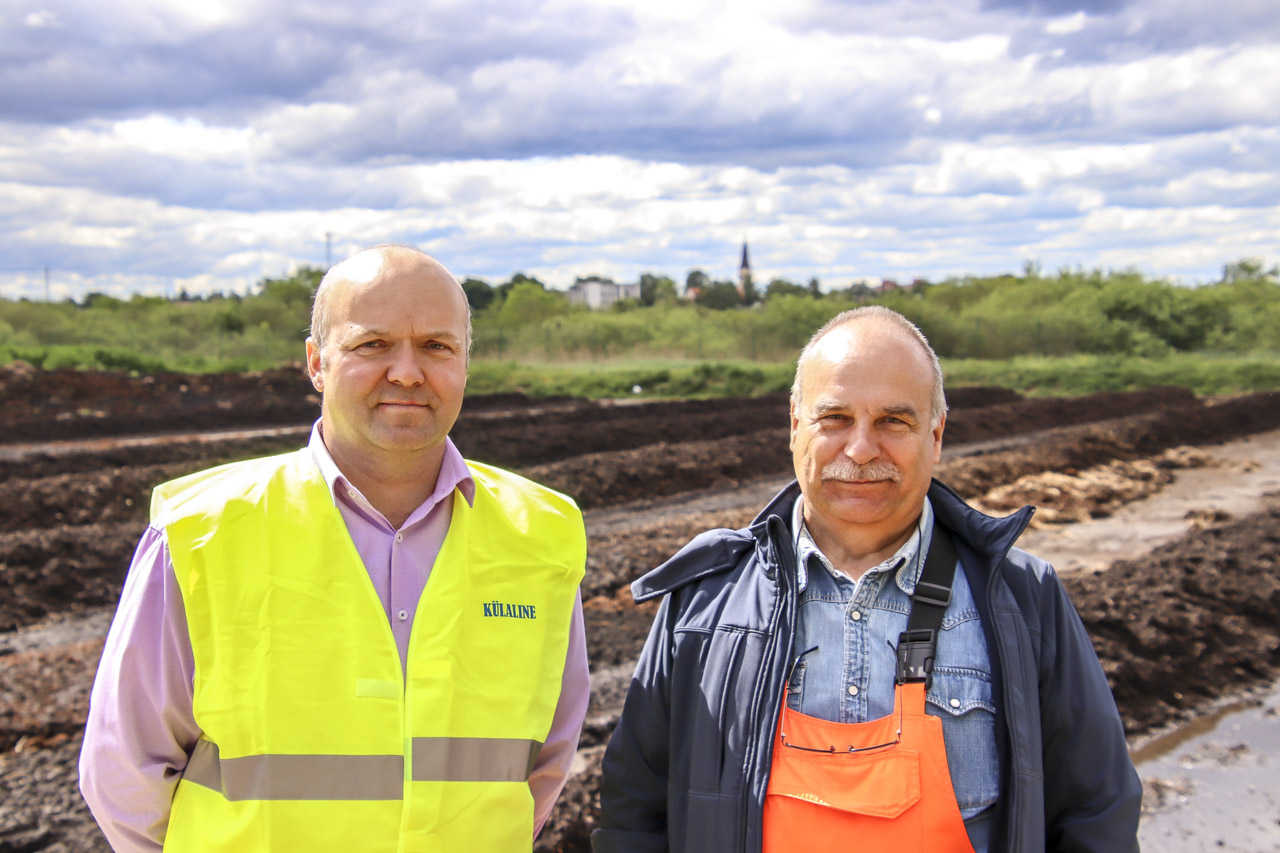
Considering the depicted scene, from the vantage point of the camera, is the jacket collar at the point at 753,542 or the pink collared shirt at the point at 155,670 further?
the jacket collar at the point at 753,542

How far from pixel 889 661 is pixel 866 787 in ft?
0.85

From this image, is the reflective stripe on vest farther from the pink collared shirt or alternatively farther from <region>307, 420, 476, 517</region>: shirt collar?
<region>307, 420, 476, 517</region>: shirt collar

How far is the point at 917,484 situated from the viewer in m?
2.15

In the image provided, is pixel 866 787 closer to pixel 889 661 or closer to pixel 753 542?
pixel 889 661

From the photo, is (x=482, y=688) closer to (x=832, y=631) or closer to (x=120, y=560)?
(x=832, y=631)

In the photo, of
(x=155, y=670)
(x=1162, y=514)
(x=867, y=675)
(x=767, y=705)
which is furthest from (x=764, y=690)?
(x=1162, y=514)

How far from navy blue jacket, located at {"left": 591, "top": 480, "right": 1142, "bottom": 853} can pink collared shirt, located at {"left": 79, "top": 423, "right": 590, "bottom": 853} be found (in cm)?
54

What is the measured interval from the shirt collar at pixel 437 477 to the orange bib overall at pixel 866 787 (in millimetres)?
882

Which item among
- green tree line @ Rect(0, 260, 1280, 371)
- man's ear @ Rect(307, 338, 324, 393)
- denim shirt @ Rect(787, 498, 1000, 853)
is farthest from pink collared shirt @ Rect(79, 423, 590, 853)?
green tree line @ Rect(0, 260, 1280, 371)

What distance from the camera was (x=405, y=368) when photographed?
212 centimetres

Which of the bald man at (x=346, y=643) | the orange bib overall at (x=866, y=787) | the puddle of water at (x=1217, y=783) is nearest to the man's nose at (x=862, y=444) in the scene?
the orange bib overall at (x=866, y=787)

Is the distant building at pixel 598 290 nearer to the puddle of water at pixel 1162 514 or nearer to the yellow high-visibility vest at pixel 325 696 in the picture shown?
the puddle of water at pixel 1162 514

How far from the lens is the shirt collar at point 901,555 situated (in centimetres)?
212

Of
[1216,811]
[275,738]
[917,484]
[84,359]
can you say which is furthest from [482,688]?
[84,359]
